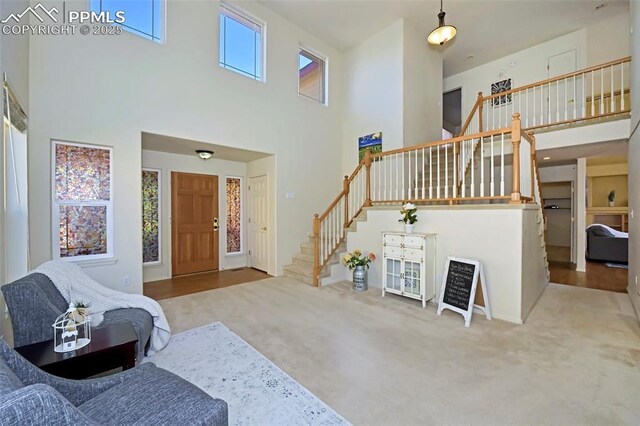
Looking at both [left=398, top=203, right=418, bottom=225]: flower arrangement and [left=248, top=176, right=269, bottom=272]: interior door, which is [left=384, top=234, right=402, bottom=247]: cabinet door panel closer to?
[left=398, top=203, right=418, bottom=225]: flower arrangement

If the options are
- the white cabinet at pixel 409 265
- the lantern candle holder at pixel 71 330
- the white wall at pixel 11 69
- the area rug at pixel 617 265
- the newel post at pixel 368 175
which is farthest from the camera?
the area rug at pixel 617 265

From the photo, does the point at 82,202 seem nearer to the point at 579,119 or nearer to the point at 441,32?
the point at 441,32

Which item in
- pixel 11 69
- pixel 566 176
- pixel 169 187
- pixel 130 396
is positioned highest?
pixel 11 69

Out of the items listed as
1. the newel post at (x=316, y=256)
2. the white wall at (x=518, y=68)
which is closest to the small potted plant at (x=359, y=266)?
the newel post at (x=316, y=256)

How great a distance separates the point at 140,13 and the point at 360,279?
17.5 ft

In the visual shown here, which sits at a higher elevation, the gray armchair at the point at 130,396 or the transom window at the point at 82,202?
the transom window at the point at 82,202

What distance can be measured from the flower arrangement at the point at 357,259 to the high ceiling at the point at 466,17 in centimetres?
482

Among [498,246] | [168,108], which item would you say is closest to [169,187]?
[168,108]

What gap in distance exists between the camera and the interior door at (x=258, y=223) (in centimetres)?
602

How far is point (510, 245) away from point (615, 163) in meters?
9.21

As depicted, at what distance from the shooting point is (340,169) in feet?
23.0

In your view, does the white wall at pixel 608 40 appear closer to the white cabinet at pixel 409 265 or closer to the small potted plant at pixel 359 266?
the white cabinet at pixel 409 265

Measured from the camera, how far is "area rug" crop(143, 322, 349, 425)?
183 centimetres

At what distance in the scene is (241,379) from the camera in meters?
2.22
